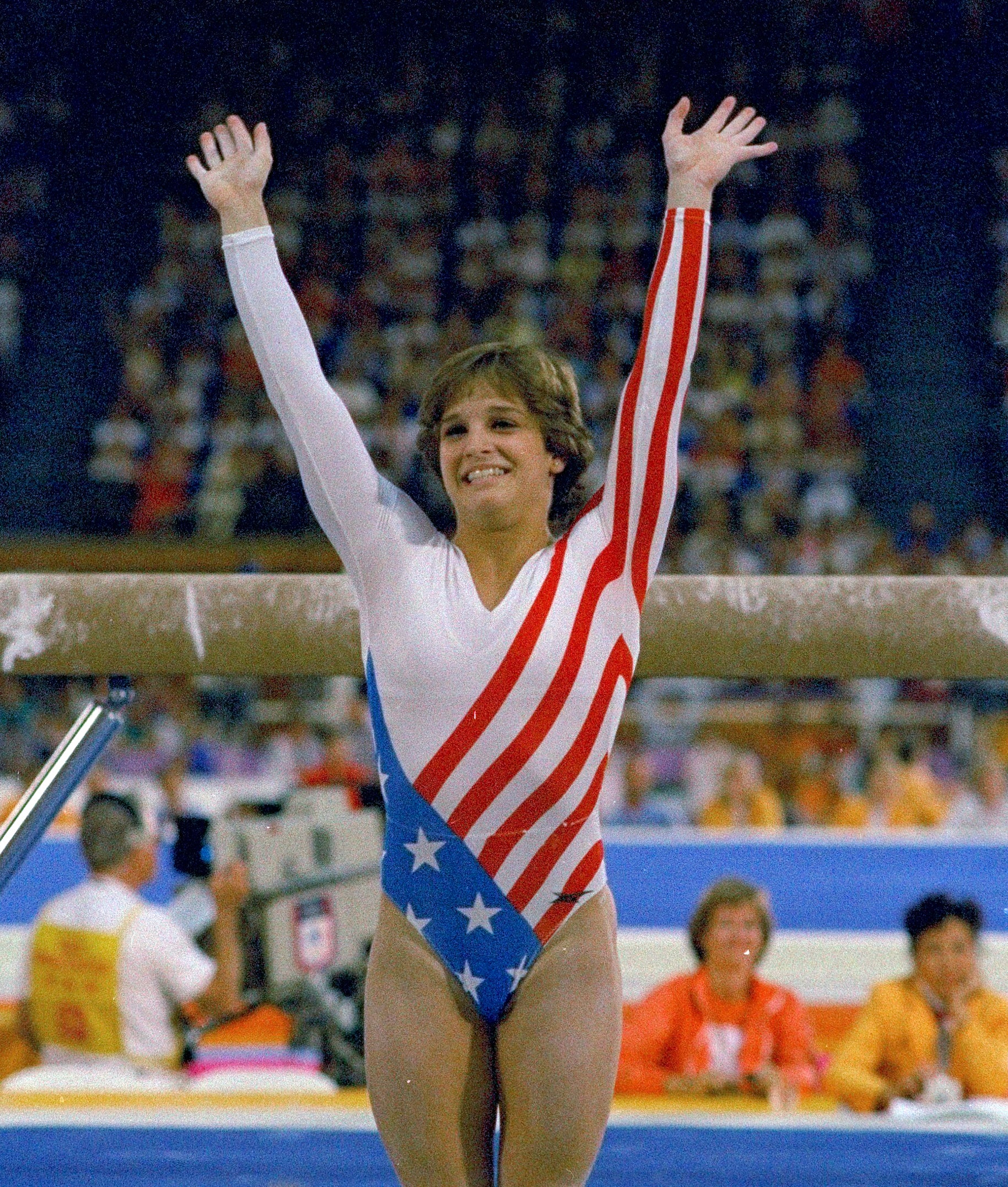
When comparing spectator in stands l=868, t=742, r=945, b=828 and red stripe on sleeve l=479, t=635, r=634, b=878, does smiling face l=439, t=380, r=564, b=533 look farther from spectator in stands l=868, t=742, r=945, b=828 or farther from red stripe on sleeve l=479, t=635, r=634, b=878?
spectator in stands l=868, t=742, r=945, b=828

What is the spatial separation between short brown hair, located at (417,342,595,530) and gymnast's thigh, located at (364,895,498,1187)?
559 mm

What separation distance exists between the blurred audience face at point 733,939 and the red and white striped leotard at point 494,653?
232 cm

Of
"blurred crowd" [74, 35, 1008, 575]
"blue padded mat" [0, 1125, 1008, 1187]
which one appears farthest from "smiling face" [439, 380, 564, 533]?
"blurred crowd" [74, 35, 1008, 575]

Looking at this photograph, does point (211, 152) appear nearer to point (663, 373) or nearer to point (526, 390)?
point (526, 390)

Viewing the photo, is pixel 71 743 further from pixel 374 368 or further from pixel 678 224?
pixel 374 368

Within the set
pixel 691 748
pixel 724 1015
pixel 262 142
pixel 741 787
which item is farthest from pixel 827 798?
pixel 262 142

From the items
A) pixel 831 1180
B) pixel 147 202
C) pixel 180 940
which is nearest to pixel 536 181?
pixel 147 202

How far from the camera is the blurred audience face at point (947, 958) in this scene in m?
3.85

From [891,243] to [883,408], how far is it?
4.84 feet

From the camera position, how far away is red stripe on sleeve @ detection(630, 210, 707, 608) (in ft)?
5.74

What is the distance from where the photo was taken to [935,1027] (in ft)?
12.5

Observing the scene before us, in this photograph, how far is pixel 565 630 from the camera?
1732 millimetres

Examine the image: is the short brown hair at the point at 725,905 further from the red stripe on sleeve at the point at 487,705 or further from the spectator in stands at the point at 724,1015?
the red stripe on sleeve at the point at 487,705

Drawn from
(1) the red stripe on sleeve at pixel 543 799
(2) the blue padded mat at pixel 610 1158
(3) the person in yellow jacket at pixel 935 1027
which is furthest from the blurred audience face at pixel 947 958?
(1) the red stripe on sleeve at pixel 543 799
